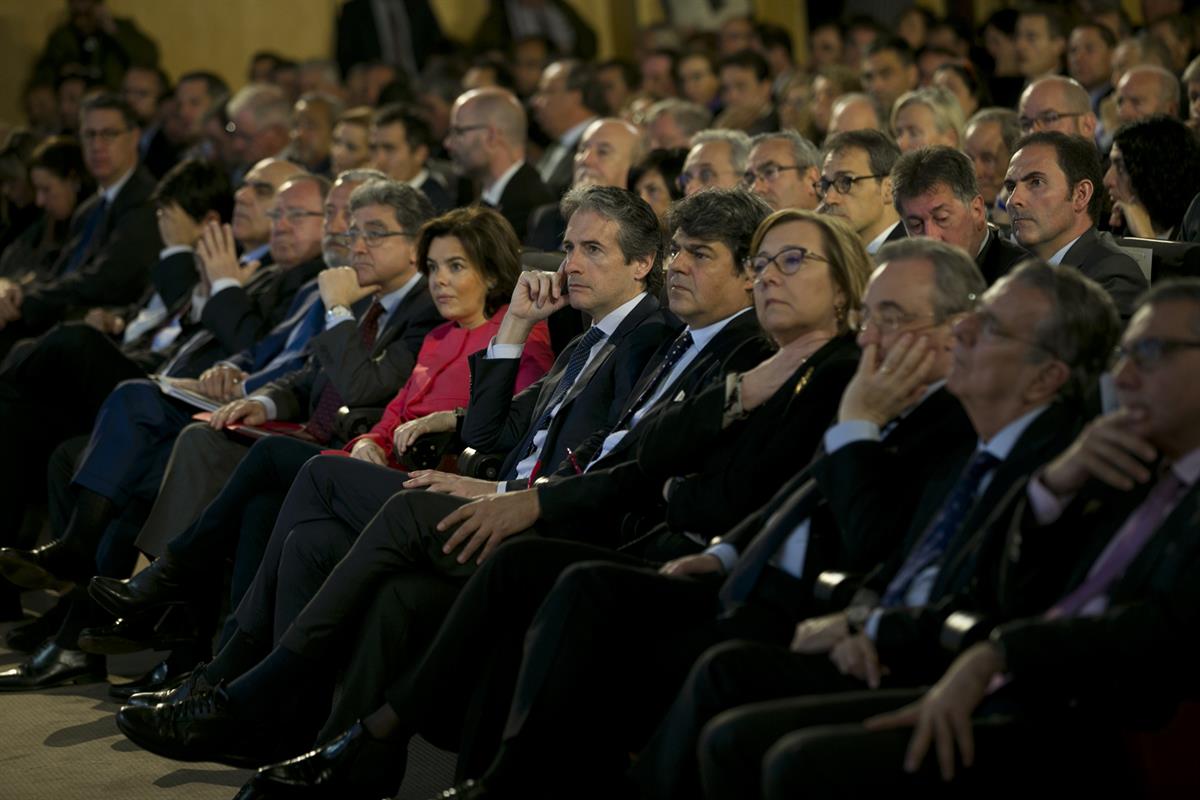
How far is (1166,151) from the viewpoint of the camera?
15.6ft

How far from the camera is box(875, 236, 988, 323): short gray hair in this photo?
2.96m

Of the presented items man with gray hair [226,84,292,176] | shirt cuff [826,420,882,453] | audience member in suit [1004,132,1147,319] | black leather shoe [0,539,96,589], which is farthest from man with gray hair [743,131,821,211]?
man with gray hair [226,84,292,176]

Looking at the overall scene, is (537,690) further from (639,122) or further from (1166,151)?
(639,122)

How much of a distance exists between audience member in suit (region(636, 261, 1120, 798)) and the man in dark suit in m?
0.93

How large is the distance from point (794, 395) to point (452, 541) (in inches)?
29.9

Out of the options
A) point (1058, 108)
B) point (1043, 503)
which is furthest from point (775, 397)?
point (1058, 108)

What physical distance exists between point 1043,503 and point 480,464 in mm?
1876

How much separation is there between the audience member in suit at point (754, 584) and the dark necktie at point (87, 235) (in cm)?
482

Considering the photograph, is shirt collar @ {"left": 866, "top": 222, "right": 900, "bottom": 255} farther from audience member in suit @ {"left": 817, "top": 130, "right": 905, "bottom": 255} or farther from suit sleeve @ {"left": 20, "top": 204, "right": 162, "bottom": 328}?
suit sleeve @ {"left": 20, "top": 204, "right": 162, "bottom": 328}

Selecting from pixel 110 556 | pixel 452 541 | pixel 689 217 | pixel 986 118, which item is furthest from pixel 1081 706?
pixel 986 118

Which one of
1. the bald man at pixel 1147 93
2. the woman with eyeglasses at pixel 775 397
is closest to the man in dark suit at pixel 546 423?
the woman with eyeglasses at pixel 775 397

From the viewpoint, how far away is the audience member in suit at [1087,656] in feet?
7.52

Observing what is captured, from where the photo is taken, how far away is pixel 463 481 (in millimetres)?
3857

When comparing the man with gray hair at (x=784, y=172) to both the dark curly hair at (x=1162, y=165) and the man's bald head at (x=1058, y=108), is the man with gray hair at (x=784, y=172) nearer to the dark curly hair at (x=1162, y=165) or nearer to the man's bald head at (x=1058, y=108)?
the man's bald head at (x=1058, y=108)
